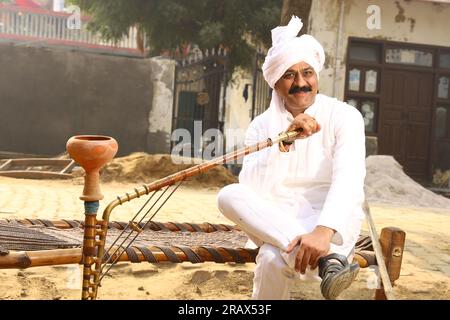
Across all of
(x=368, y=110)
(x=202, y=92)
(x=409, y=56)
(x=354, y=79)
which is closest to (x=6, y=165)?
(x=202, y=92)

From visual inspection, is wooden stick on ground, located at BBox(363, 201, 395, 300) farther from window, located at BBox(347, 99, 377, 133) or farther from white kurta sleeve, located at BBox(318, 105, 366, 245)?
window, located at BBox(347, 99, 377, 133)

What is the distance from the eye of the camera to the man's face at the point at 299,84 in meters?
2.84

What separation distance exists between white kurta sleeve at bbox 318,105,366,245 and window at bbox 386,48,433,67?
10.2 m

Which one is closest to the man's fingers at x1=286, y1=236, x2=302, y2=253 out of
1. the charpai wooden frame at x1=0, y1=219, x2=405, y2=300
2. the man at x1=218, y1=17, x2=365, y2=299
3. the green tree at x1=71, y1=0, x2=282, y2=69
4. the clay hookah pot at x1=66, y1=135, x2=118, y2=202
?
the man at x1=218, y1=17, x2=365, y2=299

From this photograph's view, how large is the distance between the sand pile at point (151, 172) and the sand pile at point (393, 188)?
2.37 meters

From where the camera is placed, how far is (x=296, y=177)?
2.86 metres

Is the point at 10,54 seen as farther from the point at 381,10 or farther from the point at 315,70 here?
the point at 315,70

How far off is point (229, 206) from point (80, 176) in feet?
25.9

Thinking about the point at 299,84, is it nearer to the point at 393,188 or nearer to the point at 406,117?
the point at 393,188

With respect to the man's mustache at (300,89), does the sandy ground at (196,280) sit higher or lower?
lower

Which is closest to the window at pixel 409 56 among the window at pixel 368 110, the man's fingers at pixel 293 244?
the window at pixel 368 110

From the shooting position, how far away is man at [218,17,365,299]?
256 centimetres

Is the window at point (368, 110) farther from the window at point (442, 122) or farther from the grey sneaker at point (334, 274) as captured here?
the grey sneaker at point (334, 274)

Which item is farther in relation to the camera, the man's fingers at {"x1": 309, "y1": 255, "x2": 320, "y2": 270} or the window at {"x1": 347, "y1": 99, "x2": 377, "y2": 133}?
the window at {"x1": 347, "y1": 99, "x2": 377, "y2": 133}
